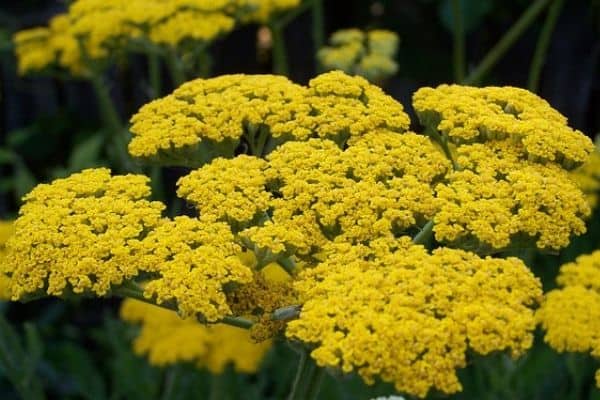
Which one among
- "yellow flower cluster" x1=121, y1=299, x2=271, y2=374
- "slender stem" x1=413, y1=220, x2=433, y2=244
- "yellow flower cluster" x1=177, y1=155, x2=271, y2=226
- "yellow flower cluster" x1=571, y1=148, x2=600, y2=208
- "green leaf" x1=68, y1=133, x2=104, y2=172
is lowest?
"yellow flower cluster" x1=121, y1=299, x2=271, y2=374

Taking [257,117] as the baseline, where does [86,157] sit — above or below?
below

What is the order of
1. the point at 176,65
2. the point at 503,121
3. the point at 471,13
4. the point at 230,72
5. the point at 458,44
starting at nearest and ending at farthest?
the point at 503,121
the point at 176,65
the point at 458,44
the point at 471,13
the point at 230,72

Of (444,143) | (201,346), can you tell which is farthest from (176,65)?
(444,143)

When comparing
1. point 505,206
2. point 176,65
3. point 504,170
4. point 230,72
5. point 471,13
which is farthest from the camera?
point 230,72

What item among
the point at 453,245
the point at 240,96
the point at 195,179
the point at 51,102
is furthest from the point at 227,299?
the point at 51,102

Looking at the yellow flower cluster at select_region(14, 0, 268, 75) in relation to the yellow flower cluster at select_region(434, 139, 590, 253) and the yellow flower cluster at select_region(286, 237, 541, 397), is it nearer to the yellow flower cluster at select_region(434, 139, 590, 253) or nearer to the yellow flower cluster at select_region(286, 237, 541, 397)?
the yellow flower cluster at select_region(434, 139, 590, 253)

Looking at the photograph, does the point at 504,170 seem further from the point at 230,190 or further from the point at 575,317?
the point at 230,190

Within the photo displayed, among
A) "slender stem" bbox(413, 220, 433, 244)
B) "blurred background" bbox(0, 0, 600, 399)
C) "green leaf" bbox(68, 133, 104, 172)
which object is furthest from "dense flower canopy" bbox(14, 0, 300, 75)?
"slender stem" bbox(413, 220, 433, 244)
